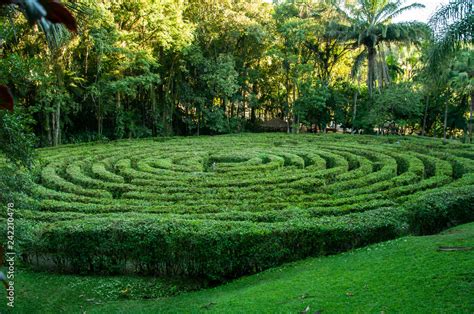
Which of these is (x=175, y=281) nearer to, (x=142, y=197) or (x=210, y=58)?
(x=142, y=197)

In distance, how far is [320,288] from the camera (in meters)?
7.23

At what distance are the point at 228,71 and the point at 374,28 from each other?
12090 mm

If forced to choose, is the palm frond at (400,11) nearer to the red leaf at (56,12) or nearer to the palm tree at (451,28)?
the palm tree at (451,28)

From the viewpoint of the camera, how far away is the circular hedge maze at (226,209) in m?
9.25

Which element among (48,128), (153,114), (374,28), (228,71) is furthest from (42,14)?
(374,28)

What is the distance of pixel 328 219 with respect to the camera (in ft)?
33.1

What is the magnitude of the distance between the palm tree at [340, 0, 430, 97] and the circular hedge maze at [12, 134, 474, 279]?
676 inches

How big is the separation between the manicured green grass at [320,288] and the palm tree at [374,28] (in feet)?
88.2

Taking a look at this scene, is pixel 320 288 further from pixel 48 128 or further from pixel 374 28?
pixel 374 28

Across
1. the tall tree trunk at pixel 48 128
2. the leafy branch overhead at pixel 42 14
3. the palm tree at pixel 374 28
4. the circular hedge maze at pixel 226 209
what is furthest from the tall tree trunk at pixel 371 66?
the leafy branch overhead at pixel 42 14

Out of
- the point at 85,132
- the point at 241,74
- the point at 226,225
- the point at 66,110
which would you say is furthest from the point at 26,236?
the point at 241,74

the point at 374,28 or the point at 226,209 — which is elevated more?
the point at 374,28

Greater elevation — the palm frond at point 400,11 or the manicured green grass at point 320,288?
the palm frond at point 400,11

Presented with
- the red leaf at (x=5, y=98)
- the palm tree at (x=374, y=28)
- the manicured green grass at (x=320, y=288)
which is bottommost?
the manicured green grass at (x=320, y=288)
